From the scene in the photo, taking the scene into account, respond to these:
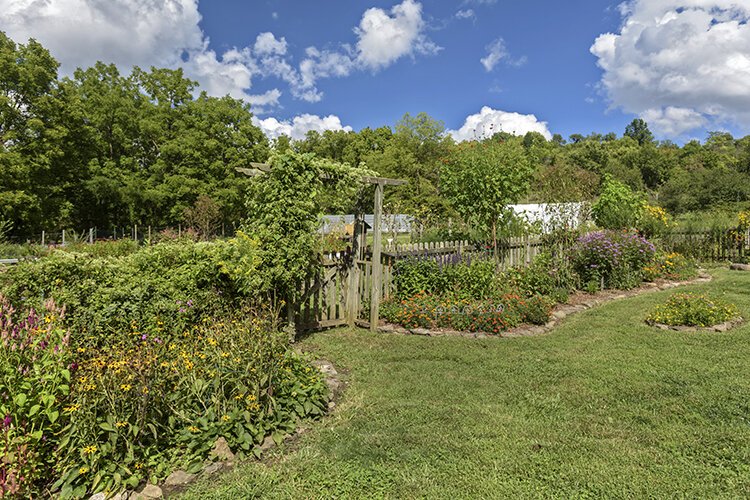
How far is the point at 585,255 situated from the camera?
29.2 ft

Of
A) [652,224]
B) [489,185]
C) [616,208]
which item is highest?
[489,185]

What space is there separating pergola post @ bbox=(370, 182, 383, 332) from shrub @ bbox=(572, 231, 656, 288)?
4.77m

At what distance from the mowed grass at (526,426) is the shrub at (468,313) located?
0.59 metres

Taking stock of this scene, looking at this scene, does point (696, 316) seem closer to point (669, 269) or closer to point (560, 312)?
point (560, 312)

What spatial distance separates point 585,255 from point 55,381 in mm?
9049

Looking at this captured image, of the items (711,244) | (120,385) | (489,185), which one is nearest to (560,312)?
(489,185)

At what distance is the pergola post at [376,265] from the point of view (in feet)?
21.0

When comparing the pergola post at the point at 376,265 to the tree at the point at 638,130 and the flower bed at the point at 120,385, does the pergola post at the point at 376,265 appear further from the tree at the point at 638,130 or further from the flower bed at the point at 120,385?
the tree at the point at 638,130

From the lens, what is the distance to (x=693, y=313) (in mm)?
6035

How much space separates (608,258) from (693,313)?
2851mm

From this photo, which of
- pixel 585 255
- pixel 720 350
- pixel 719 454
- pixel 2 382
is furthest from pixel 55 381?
pixel 585 255

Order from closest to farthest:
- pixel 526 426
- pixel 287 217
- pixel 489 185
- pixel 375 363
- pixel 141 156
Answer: pixel 526 426 < pixel 375 363 < pixel 287 217 < pixel 489 185 < pixel 141 156

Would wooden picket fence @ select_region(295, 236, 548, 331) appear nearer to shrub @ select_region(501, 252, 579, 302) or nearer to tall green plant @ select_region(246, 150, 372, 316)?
tall green plant @ select_region(246, 150, 372, 316)

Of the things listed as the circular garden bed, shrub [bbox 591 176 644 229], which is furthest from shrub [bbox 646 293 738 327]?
shrub [bbox 591 176 644 229]
